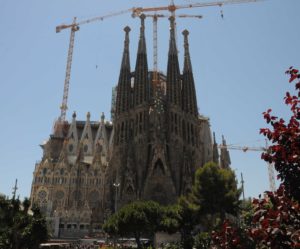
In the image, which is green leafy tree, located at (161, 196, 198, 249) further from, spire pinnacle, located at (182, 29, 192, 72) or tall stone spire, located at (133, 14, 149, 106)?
spire pinnacle, located at (182, 29, 192, 72)

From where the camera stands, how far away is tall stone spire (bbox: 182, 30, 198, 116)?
230 ft

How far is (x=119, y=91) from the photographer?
234 feet

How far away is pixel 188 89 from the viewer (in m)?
71.8

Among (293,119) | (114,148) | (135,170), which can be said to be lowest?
(293,119)

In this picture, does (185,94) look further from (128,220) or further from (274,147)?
(274,147)

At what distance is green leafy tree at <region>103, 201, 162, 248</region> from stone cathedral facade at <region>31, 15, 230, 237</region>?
68.7ft

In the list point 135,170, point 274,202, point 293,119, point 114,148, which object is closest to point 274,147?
point 293,119

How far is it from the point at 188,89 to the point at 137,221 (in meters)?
42.2

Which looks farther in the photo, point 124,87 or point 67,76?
point 67,76

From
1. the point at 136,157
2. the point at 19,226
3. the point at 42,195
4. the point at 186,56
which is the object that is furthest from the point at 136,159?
the point at 19,226

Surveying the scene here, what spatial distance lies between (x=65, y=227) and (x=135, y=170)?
18.0 meters

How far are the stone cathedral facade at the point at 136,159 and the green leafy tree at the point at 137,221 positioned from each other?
68.7ft

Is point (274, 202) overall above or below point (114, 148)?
below

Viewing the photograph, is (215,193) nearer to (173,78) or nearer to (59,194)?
(173,78)
